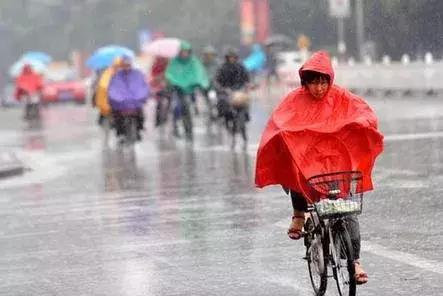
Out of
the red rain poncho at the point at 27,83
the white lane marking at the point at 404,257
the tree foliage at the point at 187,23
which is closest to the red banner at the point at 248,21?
the tree foliage at the point at 187,23

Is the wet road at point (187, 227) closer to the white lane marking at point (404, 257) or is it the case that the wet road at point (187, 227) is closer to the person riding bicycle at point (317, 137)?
the white lane marking at point (404, 257)

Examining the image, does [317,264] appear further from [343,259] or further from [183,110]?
[183,110]

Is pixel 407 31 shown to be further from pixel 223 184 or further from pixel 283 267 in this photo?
pixel 283 267

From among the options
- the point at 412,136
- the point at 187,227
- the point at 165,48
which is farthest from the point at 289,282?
the point at 165,48

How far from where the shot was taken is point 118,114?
2748 cm

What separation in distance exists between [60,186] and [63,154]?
22.5 ft

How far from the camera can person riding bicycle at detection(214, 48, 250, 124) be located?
80.8 feet

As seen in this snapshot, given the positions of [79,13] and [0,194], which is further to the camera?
[79,13]

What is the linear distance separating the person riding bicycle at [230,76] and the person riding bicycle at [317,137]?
15.4 metres

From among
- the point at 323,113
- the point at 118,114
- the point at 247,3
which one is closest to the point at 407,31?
the point at 247,3

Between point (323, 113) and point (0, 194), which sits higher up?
point (323, 113)

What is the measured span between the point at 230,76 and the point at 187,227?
38.5 ft

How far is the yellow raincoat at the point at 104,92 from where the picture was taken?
2769 centimetres

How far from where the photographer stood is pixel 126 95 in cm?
2733
